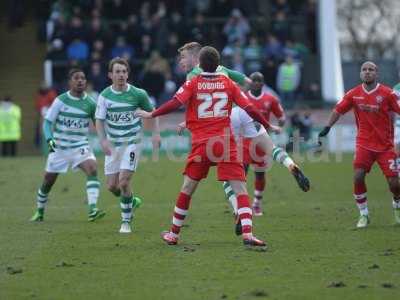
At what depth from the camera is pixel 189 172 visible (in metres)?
11.9

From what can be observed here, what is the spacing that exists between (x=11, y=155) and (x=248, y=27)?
349 inches

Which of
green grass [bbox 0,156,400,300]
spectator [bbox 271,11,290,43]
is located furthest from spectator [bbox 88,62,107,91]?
green grass [bbox 0,156,400,300]

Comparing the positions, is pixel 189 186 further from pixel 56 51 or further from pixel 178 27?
pixel 56 51

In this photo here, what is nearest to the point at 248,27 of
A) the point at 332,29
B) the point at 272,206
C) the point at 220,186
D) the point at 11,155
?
the point at 332,29

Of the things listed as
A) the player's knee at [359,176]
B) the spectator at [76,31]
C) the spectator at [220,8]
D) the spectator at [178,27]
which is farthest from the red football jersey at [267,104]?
the spectator at [220,8]

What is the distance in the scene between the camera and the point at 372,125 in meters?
14.0

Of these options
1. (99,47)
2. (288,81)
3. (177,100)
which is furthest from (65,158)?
(288,81)

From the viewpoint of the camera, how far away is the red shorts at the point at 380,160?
45.5 feet

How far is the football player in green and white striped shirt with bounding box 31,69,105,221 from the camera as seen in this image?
15.3 m

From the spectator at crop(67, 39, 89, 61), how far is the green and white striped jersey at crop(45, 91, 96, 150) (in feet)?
60.4

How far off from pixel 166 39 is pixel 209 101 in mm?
22965

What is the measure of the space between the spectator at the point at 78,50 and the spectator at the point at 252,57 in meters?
5.06

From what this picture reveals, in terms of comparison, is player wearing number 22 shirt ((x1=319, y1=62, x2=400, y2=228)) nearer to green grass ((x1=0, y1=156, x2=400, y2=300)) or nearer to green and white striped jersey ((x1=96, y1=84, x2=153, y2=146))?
green grass ((x1=0, y1=156, x2=400, y2=300))

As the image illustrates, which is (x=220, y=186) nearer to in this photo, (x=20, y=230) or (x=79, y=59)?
(x=20, y=230)
